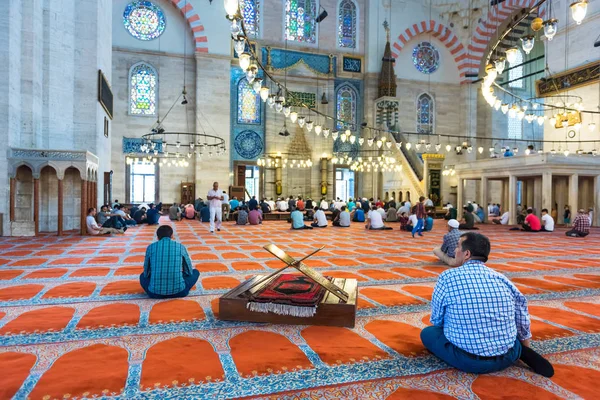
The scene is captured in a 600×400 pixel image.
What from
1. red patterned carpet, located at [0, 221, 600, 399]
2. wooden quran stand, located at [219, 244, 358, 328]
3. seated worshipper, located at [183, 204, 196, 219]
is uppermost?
seated worshipper, located at [183, 204, 196, 219]

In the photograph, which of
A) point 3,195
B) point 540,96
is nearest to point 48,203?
point 3,195

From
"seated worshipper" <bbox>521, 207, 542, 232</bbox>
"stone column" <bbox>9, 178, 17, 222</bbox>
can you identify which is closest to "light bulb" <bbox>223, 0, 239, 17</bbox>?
"stone column" <bbox>9, 178, 17, 222</bbox>

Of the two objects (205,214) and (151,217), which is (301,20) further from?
(151,217)

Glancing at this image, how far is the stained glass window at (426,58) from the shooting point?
17.4 m

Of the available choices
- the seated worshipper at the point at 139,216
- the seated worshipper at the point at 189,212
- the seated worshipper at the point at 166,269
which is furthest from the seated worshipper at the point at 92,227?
the seated worshipper at the point at 166,269

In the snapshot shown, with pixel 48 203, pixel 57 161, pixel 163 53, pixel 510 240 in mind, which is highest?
pixel 163 53

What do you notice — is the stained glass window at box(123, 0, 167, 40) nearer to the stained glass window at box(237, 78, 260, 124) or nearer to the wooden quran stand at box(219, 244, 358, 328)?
the stained glass window at box(237, 78, 260, 124)

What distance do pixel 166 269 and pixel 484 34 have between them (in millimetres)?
17900

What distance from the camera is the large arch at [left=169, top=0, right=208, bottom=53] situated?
1419 centimetres

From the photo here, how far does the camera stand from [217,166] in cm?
1442

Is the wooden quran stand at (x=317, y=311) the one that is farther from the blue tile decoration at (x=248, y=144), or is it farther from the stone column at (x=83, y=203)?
the blue tile decoration at (x=248, y=144)

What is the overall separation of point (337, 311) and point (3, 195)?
6692 mm

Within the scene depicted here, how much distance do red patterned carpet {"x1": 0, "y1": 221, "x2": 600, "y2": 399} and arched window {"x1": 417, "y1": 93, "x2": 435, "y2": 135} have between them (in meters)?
13.9

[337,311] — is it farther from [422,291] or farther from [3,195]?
[3,195]
